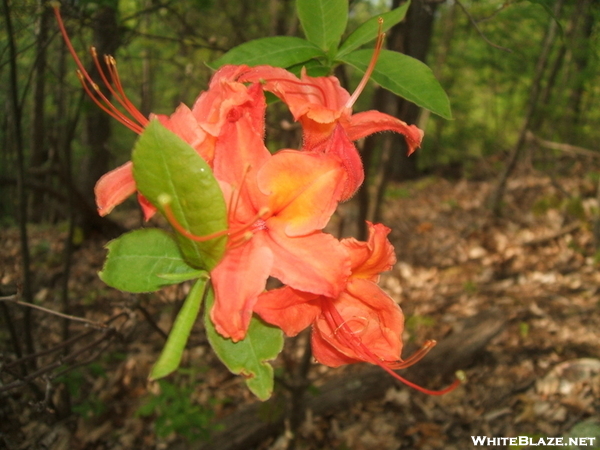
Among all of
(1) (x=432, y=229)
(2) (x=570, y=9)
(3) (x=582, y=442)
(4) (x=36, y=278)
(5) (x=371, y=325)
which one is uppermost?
(2) (x=570, y=9)

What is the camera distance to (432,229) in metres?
4.96

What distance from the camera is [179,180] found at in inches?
23.3

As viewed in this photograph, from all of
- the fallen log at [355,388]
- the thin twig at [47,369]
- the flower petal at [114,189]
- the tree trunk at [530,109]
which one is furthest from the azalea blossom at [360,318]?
the tree trunk at [530,109]

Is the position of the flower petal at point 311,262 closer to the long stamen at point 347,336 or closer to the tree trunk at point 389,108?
the long stamen at point 347,336

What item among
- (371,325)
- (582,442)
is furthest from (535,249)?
(371,325)

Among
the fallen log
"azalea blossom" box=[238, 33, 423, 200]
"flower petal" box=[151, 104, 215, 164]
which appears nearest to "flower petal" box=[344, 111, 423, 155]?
"azalea blossom" box=[238, 33, 423, 200]

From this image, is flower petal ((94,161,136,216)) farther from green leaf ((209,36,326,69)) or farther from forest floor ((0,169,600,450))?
forest floor ((0,169,600,450))

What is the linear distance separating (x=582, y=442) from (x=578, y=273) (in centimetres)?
265

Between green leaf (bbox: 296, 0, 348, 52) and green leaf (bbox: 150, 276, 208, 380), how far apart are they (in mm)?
555

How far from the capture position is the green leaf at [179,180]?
1.89 feet

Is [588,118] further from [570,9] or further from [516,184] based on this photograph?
[570,9]

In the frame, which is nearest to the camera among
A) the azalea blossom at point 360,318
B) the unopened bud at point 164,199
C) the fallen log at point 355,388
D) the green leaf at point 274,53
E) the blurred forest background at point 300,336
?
the unopened bud at point 164,199

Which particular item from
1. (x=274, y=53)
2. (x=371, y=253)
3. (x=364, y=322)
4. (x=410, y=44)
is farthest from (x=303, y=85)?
(x=410, y=44)

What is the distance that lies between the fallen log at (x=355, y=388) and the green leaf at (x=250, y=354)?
1.76 m
